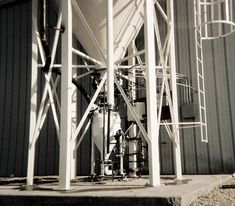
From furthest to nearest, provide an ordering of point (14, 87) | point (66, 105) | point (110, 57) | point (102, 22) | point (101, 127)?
point (14, 87) → point (101, 127) → point (102, 22) → point (110, 57) → point (66, 105)

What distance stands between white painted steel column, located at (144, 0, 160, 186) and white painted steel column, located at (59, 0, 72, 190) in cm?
106

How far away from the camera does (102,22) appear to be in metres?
5.22

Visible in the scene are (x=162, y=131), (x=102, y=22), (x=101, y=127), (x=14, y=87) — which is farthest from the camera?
(x=14, y=87)

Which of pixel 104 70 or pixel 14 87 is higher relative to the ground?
pixel 14 87

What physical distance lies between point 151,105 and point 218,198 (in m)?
1.43

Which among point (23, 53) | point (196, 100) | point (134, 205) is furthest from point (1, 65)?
point (134, 205)

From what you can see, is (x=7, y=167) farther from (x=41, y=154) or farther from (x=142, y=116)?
(x=142, y=116)

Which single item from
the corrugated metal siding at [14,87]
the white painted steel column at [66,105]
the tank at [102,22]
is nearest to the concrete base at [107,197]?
the white painted steel column at [66,105]

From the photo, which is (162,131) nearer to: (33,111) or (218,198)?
(33,111)

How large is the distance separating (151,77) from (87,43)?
1.57 m

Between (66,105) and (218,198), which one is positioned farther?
(66,105)

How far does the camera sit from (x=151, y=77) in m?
4.56

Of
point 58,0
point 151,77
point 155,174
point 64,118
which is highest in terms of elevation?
point 58,0

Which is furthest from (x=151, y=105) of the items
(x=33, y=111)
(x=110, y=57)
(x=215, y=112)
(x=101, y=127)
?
(x=215, y=112)
